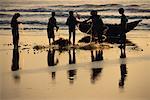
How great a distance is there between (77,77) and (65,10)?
13.3 meters

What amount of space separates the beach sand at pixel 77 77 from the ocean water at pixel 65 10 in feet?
21.0

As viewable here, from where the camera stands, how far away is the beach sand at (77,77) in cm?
714

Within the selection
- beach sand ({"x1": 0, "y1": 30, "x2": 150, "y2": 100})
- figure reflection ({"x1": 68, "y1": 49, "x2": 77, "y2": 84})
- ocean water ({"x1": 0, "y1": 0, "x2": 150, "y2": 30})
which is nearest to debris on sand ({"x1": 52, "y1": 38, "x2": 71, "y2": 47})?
figure reflection ({"x1": 68, "y1": 49, "x2": 77, "y2": 84})

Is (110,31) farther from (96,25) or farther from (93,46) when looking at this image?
(93,46)

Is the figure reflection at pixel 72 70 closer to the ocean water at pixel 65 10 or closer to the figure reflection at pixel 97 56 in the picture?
the figure reflection at pixel 97 56

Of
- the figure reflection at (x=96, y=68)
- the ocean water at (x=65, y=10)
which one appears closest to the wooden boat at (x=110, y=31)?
the figure reflection at (x=96, y=68)

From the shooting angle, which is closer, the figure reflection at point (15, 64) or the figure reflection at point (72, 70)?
the figure reflection at point (72, 70)

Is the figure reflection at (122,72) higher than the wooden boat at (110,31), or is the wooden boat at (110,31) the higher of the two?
the wooden boat at (110,31)

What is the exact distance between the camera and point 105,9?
803 inches

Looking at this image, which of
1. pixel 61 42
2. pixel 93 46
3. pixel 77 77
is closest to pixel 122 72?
pixel 77 77

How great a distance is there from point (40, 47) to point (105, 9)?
9376 mm

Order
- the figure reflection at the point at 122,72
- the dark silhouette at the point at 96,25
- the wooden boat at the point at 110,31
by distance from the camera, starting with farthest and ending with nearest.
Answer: the wooden boat at the point at 110,31 → the dark silhouette at the point at 96,25 → the figure reflection at the point at 122,72

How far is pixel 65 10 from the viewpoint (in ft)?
69.5

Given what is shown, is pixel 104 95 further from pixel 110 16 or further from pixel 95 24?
pixel 110 16
